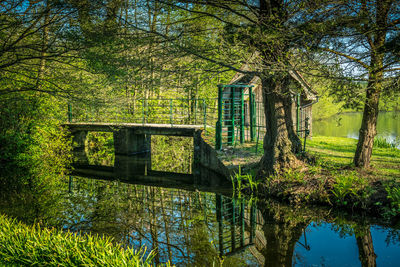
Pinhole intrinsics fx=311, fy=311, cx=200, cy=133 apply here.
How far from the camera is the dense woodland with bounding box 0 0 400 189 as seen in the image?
6023 millimetres

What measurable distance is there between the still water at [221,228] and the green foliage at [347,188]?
44 centimetres

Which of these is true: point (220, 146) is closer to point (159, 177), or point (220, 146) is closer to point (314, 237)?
point (159, 177)

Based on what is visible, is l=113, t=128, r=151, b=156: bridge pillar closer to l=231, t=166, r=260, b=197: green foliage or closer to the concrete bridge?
the concrete bridge

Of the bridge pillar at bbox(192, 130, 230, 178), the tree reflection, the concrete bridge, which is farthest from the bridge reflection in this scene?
the concrete bridge

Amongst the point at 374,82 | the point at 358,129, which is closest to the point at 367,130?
the point at 374,82

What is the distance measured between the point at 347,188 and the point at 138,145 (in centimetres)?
1356

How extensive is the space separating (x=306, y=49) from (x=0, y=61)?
21.8 ft

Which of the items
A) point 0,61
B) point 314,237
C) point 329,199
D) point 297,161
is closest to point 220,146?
point 297,161

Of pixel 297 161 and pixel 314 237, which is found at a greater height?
pixel 297 161


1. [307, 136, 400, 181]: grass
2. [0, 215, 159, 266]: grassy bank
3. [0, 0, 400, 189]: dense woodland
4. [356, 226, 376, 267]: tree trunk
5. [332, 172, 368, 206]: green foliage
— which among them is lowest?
[356, 226, 376, 267]: tree trunk

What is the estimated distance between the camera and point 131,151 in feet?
58.9

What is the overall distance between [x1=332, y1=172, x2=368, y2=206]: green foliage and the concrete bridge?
4.45 m

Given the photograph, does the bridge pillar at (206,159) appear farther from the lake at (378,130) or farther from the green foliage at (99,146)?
the lake at (378,130)

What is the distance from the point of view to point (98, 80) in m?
8.59
